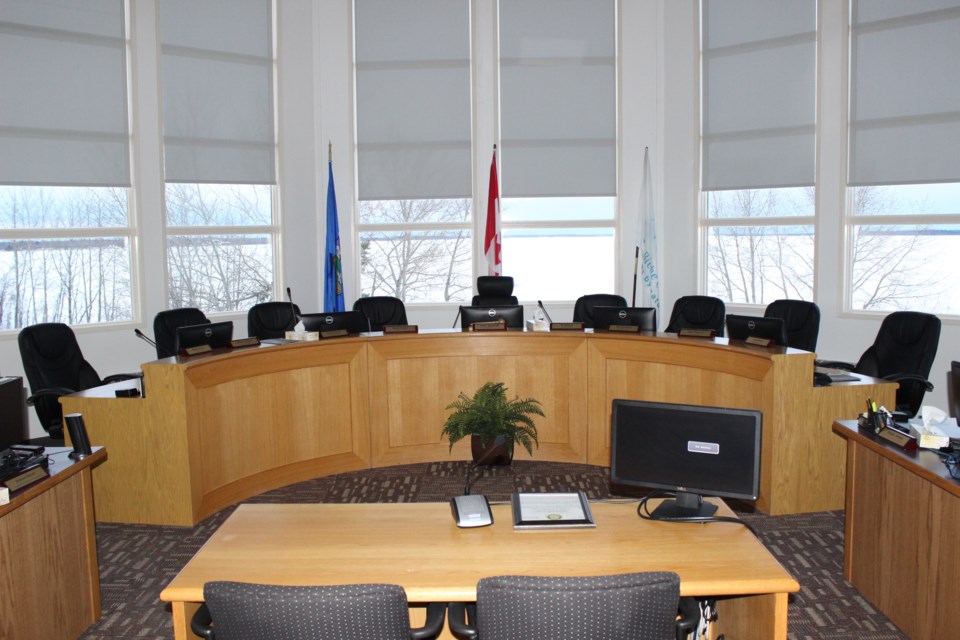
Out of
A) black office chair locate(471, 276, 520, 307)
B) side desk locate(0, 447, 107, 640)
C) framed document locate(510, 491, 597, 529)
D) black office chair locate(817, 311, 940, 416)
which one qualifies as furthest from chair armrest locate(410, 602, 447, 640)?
black office chair locate(471, 276, 520, 307)

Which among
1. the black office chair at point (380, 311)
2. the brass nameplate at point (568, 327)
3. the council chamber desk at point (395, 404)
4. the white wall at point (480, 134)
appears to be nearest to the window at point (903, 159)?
the white wall at point (480, 134)

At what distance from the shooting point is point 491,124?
834cm

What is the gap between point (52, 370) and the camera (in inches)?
210

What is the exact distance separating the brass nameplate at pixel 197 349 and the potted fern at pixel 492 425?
1.66m

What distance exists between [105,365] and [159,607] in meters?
4.04

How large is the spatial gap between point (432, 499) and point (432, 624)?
2.76 metres

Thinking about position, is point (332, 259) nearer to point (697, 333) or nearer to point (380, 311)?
point (380, 311)

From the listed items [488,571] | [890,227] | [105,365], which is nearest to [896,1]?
[890,227]

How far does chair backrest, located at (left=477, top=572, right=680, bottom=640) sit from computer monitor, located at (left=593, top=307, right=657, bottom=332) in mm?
3694

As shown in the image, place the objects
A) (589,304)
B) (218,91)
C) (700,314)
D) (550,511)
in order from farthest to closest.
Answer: (218,91)
(589,304)
(700,314)
(550,511)

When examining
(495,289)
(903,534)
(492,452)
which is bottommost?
(492,452)

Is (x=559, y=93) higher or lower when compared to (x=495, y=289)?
higher

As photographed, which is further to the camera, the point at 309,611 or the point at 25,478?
the point at 25,478

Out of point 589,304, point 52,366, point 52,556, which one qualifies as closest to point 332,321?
point 52,366
